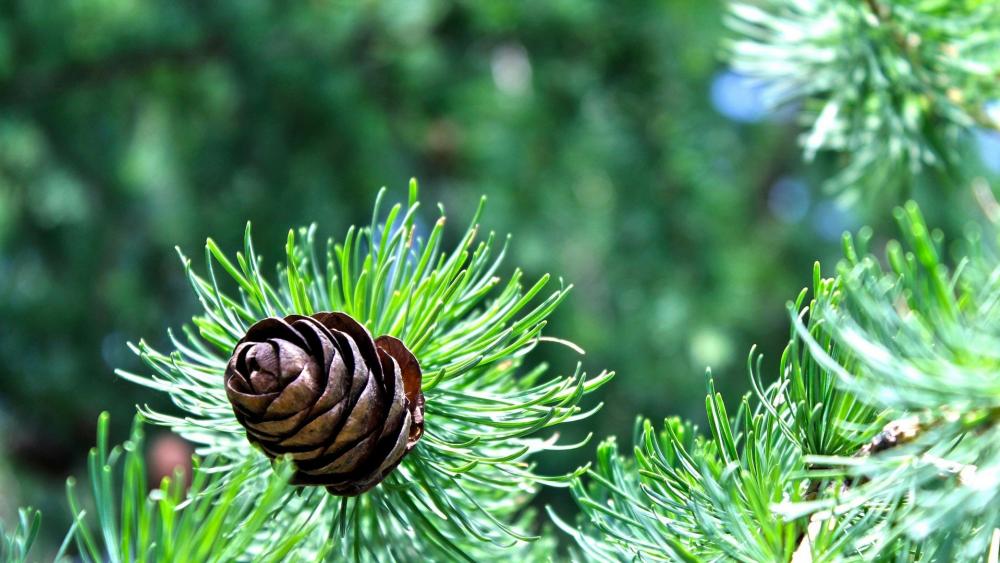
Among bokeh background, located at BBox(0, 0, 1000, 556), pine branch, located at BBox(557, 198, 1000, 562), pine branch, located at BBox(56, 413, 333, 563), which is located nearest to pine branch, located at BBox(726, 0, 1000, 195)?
pine branch, located at BBox(557, 198, 1000, 562)

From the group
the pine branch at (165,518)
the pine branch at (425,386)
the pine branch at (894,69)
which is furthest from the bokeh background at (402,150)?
the pine branch at (165,518)

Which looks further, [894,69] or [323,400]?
[894,69]

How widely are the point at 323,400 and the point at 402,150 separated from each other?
4.85ft

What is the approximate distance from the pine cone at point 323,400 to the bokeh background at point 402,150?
109 centimetres

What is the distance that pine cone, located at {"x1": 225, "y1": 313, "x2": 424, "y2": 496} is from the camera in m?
0.28

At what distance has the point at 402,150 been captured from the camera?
173 cm

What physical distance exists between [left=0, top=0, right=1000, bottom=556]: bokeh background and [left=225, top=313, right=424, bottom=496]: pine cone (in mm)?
1087

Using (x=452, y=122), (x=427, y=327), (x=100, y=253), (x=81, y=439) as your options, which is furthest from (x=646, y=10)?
(x=81, y=439)

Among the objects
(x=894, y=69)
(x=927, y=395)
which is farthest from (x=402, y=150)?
(x=927, y=395)

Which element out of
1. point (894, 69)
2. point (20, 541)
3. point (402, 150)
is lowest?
point (20, 541)

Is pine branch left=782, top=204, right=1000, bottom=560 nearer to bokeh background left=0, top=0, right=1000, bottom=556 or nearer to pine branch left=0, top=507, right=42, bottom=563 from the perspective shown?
pine branch left=0, top=507, right=42, bottom=563

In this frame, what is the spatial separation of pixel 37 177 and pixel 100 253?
10.8 inches

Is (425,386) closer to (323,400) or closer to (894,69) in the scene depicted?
(323,400)

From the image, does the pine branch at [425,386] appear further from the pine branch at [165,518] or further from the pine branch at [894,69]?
the pine branch at [894,69]
